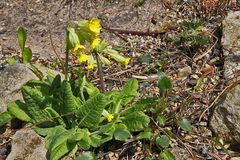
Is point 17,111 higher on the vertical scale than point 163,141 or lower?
higher

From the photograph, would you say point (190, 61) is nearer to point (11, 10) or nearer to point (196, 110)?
point (196, 110)

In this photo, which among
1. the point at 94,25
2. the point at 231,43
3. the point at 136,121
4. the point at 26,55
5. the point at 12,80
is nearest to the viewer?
the point at 94,25

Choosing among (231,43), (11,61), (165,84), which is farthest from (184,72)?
(11,61)

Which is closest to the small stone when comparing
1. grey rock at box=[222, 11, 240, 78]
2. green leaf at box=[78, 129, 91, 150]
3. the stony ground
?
the stony ground

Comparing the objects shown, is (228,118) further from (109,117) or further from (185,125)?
(109,117)

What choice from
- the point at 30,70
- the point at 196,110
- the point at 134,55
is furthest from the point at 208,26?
the point at 30,70

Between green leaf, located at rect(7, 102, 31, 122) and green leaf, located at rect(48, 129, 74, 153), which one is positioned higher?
green leaf, located at rect(7, 102, 31, 122)

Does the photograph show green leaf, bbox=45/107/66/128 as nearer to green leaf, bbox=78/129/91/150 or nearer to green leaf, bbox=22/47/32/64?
green leaf, bbox=78/129/91/150
